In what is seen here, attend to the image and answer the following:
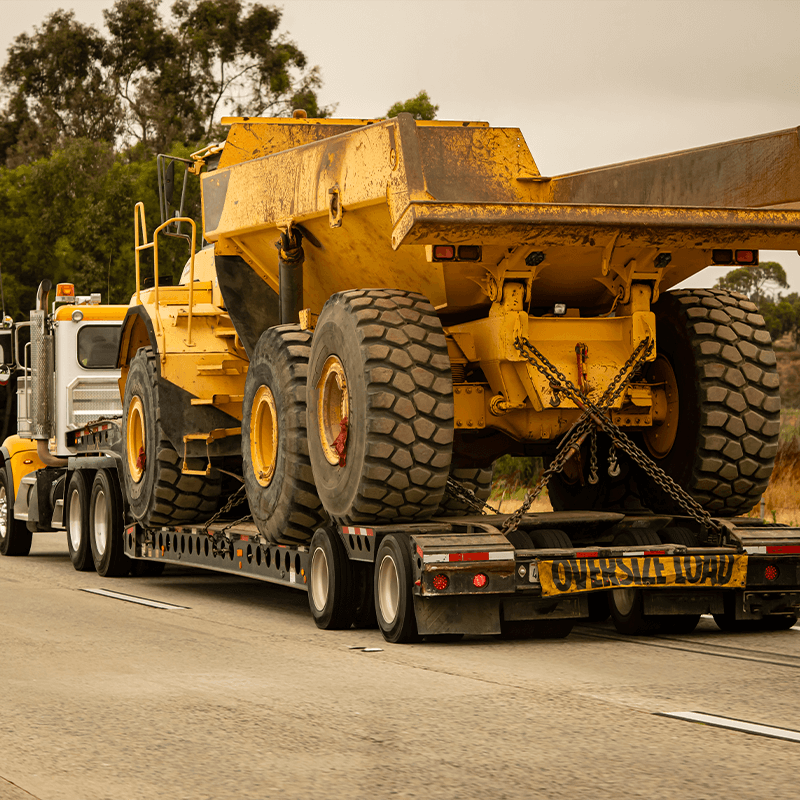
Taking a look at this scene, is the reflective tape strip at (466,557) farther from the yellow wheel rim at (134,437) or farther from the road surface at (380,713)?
the yellow wheel rim at (134,437)

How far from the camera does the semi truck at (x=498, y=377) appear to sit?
947cm

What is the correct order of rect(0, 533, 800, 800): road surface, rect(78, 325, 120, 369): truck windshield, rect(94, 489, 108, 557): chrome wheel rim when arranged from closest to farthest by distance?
rect(0, 533, 800, 800): road surface → rect(94, 489, 108, 557): chrome wheel rim → rect(78, 325, 120, 369): truck windshield

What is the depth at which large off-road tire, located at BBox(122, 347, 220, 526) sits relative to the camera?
13477 mm

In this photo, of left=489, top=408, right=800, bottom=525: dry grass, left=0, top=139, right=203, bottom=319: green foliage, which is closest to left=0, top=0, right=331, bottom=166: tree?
left=0, top=139, right=203, bottom=319: green foliage

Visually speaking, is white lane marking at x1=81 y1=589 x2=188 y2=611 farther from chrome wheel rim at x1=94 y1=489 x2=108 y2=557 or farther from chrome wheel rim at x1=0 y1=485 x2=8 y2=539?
chrome wheel rim at x1=0 y1=485 x2=8 y2=539

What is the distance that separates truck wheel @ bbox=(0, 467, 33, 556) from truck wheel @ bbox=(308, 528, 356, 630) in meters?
9.10

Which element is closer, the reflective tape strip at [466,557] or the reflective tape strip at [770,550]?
the reflective tape strip at [466,557]

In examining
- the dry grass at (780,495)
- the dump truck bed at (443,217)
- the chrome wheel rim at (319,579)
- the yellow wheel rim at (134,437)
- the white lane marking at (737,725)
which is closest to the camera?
the white lane marking at (737,725)

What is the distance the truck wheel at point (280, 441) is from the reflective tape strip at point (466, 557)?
200 centimetres

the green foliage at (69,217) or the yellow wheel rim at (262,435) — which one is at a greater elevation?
the green foliage at (69,217)

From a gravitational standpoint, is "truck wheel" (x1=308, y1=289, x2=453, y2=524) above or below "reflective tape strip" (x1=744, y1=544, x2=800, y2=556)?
above

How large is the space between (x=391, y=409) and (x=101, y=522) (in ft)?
23.7

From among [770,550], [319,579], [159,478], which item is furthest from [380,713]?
[159,478]

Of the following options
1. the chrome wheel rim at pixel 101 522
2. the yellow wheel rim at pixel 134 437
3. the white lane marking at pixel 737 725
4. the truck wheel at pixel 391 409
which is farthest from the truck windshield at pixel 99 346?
the white lane marking at pixel 737 725
